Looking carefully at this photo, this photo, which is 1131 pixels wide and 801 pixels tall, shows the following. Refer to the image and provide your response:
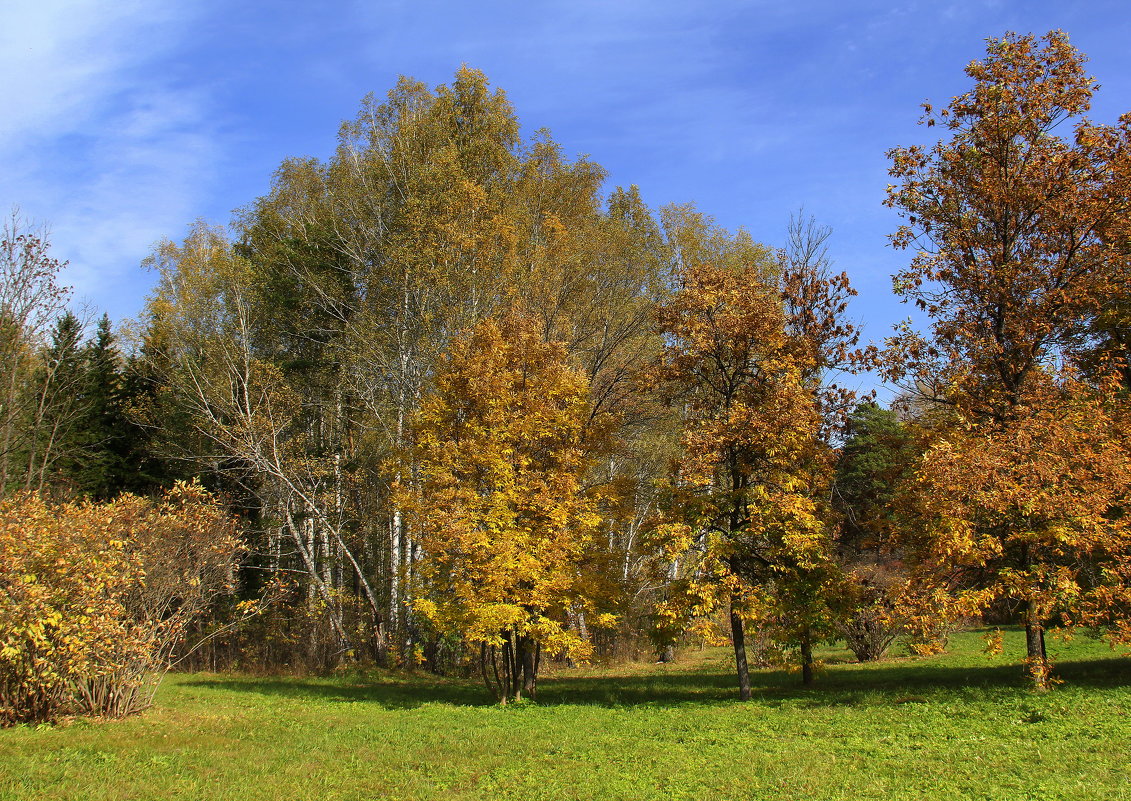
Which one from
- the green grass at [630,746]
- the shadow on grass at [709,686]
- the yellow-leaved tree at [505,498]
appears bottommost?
the shadow on grass at [709,686]

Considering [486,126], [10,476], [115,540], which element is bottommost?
[115,540]

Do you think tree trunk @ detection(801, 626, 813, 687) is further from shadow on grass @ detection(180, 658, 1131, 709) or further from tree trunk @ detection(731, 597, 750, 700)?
tree trunk @ detection(731, 597, 750, 700)

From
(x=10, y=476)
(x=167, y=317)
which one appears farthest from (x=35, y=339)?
(x=167, y=317)

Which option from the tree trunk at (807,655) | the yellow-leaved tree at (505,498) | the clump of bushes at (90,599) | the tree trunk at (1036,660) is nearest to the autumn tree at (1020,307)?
the tree trunk at (1036,660)

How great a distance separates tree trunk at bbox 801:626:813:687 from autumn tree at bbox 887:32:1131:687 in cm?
327

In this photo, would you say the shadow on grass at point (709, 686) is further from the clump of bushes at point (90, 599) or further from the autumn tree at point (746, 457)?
the clump of bushes at point (90, 599)

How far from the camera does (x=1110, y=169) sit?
41.4 ft

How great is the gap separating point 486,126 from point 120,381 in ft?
57.7

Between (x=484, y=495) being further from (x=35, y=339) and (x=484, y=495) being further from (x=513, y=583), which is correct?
(x=35, y=339)

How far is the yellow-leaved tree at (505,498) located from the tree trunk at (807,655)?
428 cm

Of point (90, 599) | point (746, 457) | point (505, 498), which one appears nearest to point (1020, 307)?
point (746, 457)

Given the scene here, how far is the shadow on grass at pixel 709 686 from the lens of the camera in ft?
43.0

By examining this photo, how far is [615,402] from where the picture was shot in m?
21.9

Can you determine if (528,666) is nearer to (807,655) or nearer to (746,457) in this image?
(807,655)
